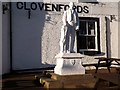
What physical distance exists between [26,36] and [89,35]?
3473mm

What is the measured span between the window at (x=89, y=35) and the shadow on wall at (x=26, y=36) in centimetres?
225

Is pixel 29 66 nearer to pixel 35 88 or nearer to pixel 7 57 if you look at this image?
pixel 7 57

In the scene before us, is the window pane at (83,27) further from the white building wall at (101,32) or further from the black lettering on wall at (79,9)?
the black lettering on wall at (79,9)

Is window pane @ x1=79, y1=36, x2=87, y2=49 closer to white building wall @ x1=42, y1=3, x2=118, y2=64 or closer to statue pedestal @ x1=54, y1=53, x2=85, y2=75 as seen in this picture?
white building wall @ x1=42, y1=3, x2=118, y2=64

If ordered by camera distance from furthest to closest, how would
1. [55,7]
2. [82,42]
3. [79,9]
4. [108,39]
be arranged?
1. [108,39]
2. [82,42]
3. [79,9]
4. [55,7]

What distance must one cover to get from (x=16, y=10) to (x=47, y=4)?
5.30 ft

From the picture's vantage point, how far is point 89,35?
15.3 metres

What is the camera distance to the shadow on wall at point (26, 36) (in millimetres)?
13852

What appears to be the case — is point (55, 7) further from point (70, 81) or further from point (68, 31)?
point (70, 81)

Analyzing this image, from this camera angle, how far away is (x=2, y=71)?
13000 millimetres

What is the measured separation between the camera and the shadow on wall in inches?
545

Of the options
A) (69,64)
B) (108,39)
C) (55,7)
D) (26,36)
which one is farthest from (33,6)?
(69,64)

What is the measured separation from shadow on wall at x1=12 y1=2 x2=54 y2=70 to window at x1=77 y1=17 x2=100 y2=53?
225 centimetres

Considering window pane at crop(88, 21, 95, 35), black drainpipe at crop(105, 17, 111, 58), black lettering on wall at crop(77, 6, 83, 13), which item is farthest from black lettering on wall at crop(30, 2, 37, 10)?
black drainpipe at crop(105, 17, 111, 58)
